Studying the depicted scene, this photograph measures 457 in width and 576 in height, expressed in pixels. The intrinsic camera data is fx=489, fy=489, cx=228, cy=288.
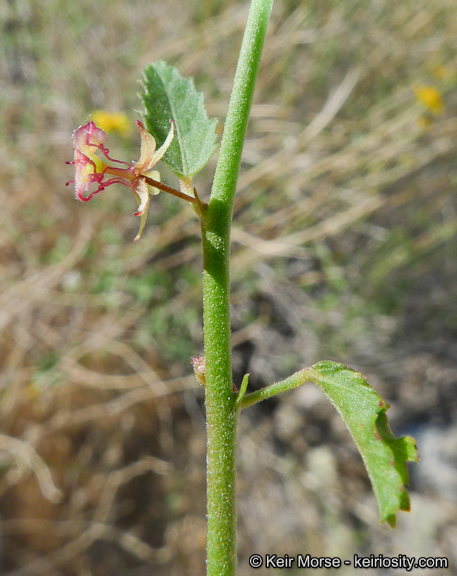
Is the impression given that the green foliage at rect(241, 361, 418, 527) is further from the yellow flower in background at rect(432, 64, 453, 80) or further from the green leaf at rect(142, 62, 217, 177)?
the yellow flower in background at rect(432, 64, 453, 80)

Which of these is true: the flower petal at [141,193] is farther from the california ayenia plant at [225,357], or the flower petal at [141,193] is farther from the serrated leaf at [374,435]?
the serrated leaf at [374,435]

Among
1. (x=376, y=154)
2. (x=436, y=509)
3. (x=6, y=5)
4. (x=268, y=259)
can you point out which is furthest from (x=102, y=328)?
(x=436, y=509)

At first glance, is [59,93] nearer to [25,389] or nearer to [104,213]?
[104,213]

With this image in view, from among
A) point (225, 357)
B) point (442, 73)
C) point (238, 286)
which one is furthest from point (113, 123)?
point (225, 357)

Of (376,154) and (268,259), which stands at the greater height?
(376,154)

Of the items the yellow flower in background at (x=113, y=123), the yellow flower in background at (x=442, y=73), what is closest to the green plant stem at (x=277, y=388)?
the yellow flower in background at (x=113, y=123)

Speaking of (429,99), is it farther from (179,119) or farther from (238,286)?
(179,119)

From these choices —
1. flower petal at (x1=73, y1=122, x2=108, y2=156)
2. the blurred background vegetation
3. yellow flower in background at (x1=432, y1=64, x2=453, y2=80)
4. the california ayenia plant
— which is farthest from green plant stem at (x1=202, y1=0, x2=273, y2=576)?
yellow flower in background at (x1=432, y1=64, x2=453, y2=80)
